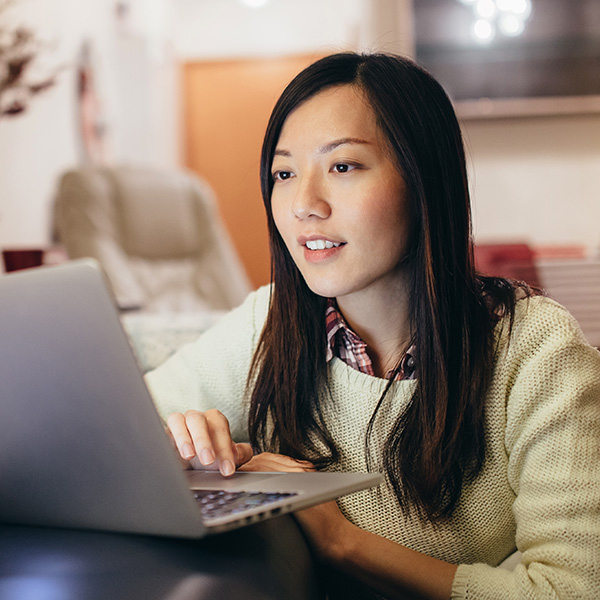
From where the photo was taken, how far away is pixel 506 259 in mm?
1409

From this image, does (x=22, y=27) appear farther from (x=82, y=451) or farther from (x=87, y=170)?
(x=82, y=451)

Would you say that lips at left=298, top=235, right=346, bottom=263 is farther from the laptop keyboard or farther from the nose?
the laptop keyboard

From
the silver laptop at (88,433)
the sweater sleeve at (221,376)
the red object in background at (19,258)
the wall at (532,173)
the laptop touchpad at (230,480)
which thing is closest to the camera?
the silver laptop at (88,433)

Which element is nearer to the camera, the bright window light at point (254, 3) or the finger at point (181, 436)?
the finger at point (181, 436)

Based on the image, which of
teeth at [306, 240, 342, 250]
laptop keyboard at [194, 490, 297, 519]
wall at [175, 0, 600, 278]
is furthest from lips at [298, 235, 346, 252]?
wall at [175, 0, 600, 278]

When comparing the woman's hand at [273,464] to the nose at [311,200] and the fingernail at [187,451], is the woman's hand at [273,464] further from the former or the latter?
the nose at [311,200]

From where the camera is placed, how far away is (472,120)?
A: 3531 millimetres

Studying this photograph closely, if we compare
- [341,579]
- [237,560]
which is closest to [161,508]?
[237,560]

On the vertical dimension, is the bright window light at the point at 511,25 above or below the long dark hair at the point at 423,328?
above

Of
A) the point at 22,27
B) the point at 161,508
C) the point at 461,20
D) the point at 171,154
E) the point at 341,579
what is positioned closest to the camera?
the point at 161,508

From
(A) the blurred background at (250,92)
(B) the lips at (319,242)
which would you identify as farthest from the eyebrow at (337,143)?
(A) the blurred background at (250,92)

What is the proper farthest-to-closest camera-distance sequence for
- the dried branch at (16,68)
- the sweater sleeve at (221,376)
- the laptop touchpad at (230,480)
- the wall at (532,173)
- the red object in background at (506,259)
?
1. the wall at (532,173)
2. the dried branch at (16,68)
3. the red object in background at (506,259)
4. the sweater sleeve at (221,376)
5. the laptop touchpad at (230,480)

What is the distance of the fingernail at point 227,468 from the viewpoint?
2.23 feet

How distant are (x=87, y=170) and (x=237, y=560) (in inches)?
94.4
